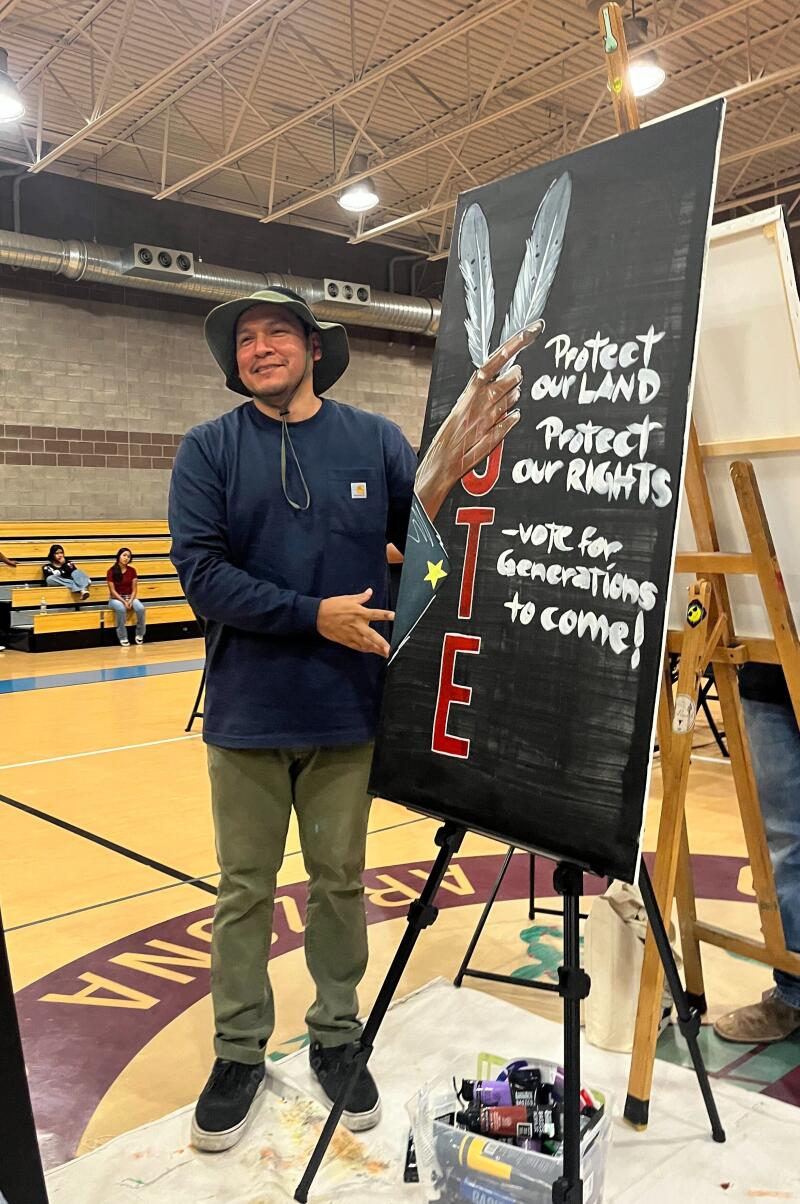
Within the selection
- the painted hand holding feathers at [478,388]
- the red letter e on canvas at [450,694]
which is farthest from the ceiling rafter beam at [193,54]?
the red letter e on canvas at [450,694]

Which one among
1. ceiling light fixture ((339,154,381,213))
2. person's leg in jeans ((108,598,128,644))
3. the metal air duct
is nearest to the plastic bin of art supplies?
the metal air duct

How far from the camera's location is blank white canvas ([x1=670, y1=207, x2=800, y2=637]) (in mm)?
1988

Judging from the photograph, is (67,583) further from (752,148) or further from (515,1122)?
(515,1122)

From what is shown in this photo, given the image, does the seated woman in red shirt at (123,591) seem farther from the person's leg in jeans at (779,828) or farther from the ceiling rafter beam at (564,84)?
the person's leg in jeans at (779,828)

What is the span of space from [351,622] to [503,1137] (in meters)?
0.95

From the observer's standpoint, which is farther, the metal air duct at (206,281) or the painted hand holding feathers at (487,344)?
the metal air duct at (206,281)

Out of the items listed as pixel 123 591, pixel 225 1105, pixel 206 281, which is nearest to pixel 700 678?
pixel 225 1105

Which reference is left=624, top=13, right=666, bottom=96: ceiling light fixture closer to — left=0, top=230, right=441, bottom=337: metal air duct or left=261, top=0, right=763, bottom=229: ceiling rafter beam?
left=261, top=0, right=763, bottom=229: ceiling rafter beam

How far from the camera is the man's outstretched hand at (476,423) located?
69.9 inches

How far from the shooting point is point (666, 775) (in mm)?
2076

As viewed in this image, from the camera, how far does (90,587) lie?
11391mm

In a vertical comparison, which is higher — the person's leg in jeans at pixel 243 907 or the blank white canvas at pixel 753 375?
the blank white canvas at pixel 753 375

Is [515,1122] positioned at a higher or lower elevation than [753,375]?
lower

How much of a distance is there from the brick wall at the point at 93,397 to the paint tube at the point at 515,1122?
437 inches
